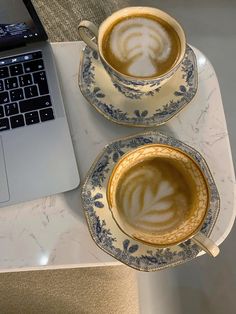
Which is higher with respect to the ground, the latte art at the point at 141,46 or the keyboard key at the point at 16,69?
the latte art at the point at 141,46

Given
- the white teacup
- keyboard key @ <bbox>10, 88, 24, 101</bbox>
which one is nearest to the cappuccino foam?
the white teacup

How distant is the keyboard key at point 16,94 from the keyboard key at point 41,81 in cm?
3

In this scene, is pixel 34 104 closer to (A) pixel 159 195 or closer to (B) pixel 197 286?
(A) pixel 159 195

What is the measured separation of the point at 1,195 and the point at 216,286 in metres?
0.45

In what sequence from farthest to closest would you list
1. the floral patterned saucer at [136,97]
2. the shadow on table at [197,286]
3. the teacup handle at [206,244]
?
the shadow on table at [197,286] < the floral patterned saucer at [136,97] < the teacup handle at [206,244]

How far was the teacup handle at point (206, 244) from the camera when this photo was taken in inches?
20.8

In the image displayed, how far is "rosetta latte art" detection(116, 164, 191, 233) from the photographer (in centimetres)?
57

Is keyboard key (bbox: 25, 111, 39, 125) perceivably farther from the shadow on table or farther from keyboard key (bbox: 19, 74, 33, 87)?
the shadow on table

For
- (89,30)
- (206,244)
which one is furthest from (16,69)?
(206,244)

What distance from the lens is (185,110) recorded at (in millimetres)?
672

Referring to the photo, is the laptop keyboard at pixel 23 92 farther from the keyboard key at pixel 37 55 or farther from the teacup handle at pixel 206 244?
the teacup handle at pixel 206 244

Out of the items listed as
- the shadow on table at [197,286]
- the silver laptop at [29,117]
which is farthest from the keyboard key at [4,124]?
the shadow on table at [197,286]

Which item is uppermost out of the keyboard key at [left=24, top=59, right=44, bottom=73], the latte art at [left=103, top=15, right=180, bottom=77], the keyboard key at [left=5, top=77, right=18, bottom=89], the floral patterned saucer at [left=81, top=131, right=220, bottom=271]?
the latte art at [left=103, top=15, right=180, bottom=77]

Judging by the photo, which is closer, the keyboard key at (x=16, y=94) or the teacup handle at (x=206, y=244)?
the teacup handle at (x=206, y=244)
